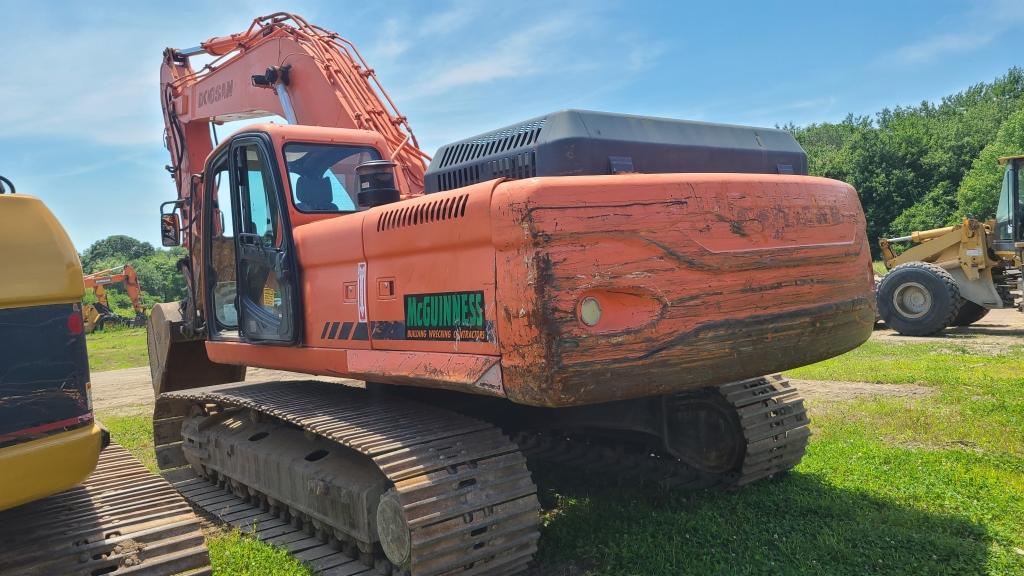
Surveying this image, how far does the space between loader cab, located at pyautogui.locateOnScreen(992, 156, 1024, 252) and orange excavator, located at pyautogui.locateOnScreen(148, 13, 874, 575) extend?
33.7ft

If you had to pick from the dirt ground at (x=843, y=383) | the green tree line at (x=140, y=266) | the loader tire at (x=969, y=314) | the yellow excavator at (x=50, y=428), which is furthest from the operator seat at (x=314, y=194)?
the green tree line at (x=140, y=266)

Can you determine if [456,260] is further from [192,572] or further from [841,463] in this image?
[841,463]

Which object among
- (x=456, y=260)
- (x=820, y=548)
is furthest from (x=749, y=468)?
(x=456, y=260)

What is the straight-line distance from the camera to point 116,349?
20438mm

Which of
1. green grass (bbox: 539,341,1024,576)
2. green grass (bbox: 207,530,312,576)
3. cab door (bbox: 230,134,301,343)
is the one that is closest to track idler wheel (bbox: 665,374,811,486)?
green grass (bbox: 539,341,1024,576)

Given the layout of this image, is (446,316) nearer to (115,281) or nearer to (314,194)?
(314,194)

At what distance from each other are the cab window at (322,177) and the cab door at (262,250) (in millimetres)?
133

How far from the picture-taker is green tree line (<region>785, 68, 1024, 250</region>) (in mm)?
36969

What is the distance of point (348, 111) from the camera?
25.0 ft

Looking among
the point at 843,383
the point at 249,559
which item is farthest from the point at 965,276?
the point at 249,559

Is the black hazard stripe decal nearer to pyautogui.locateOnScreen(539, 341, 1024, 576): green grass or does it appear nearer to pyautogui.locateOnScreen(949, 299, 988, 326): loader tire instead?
pyautogui.locateOnScreen(539, 341, 1024, 576): green grass

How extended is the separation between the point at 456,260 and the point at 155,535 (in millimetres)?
1638

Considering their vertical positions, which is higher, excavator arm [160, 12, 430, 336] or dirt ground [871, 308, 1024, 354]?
excavator arm [160, 12, 430, 336]

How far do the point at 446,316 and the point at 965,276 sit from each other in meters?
12.8
